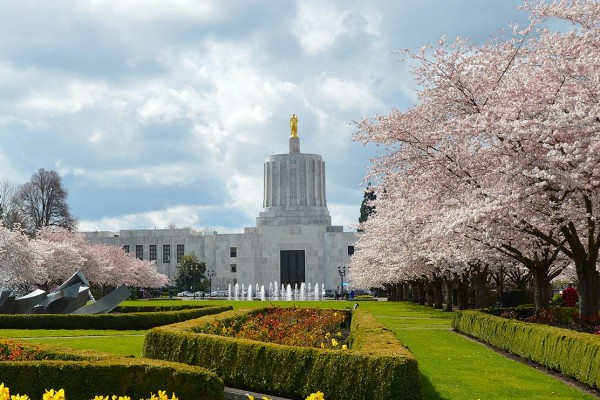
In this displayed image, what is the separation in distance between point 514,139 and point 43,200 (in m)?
65.1

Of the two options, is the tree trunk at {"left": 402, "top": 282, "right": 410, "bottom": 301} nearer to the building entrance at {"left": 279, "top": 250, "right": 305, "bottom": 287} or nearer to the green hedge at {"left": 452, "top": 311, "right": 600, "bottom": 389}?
the building entrance at {"left": 279, "top": 250, "right": 305, "bottom": 287}

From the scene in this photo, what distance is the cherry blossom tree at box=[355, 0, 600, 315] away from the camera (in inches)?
678

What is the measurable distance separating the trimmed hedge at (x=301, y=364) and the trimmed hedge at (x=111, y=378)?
1.65m

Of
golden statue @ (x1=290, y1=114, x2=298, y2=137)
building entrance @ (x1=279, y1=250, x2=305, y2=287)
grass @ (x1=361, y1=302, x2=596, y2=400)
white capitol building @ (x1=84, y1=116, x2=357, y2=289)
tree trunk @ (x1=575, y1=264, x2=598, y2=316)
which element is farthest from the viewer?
building entrance @ (x1=279, y1=250, x2=305, y2=287)

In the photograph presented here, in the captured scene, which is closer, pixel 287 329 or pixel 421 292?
pixel 287 329

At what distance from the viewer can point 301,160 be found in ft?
351

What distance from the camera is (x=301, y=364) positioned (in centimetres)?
1111

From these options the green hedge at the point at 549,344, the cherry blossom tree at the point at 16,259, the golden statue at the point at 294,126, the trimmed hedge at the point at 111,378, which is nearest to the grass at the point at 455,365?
the green hedge at the point at 549,344

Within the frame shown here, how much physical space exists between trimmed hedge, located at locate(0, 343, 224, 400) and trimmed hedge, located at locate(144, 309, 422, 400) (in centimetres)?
165

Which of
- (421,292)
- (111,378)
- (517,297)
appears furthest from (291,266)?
(111,378)

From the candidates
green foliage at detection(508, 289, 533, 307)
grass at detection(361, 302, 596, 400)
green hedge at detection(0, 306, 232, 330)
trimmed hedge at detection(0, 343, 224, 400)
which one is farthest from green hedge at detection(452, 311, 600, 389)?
green foliage at detection(508, 289, 533, 307)

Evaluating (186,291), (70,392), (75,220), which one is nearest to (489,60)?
(70,392)

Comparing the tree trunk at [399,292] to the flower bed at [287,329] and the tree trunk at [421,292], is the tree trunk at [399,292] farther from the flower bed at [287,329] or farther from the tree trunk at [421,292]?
the flower bed at [287,329]

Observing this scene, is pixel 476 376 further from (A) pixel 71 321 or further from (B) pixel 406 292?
(B) pixel 406 292
